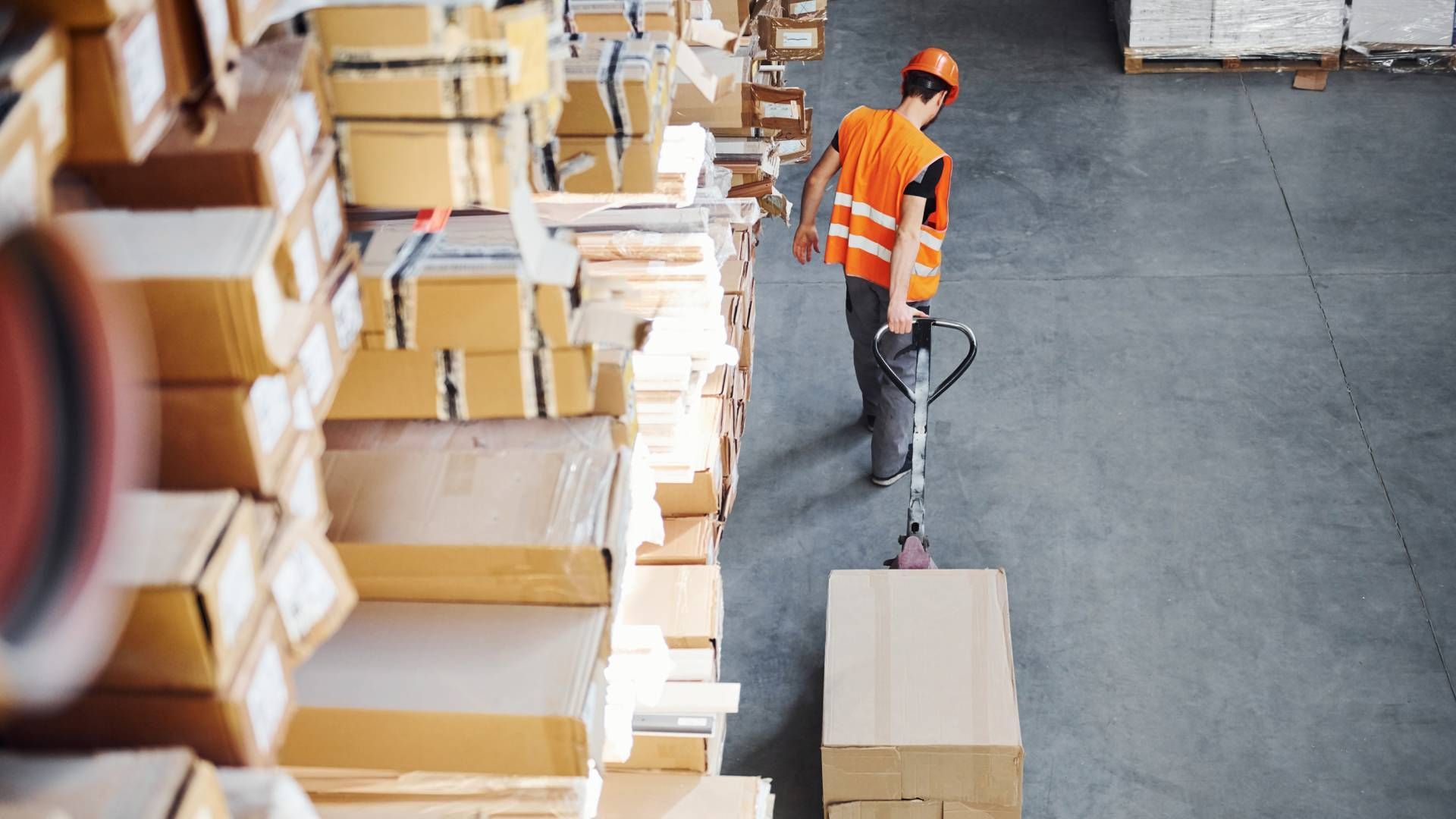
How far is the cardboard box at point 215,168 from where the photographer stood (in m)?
1.34

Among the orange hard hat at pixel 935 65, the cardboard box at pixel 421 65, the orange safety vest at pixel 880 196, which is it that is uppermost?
the cardboard box at pixel 421 65

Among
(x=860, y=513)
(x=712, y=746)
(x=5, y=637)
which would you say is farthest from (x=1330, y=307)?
(x=5, y=637)

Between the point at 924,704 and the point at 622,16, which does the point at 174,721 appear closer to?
the point at 622,16

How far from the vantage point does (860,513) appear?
588cm

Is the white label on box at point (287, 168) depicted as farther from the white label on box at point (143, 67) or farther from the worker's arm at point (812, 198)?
the worker's arm at point (812, 198)

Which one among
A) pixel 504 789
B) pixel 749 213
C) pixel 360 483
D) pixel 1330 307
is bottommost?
pixel 1330 307

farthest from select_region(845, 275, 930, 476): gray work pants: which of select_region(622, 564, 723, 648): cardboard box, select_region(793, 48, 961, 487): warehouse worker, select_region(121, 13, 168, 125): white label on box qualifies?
select_region(121, 13, 168, 125): white label on box

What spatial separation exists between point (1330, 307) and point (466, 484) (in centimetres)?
616

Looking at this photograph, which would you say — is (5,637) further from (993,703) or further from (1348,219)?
(1348,219)

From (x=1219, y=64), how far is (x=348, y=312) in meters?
9.15

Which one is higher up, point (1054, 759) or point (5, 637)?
point (5, 637)

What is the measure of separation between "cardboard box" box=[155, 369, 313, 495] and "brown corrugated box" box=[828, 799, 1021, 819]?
3.01m

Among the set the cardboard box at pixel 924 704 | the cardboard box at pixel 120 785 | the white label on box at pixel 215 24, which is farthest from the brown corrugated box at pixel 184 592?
the cardboard box at pixel 924 704

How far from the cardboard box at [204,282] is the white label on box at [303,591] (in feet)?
0.70
